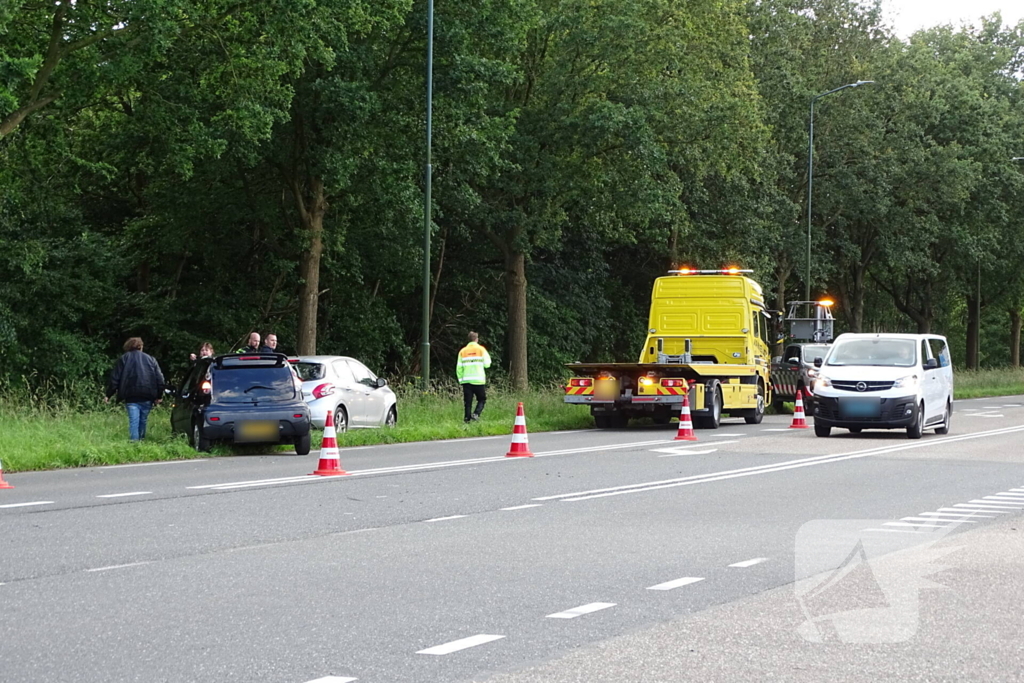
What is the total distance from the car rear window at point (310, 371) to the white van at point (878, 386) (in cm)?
818

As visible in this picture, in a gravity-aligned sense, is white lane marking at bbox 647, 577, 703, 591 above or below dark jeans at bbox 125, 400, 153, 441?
below

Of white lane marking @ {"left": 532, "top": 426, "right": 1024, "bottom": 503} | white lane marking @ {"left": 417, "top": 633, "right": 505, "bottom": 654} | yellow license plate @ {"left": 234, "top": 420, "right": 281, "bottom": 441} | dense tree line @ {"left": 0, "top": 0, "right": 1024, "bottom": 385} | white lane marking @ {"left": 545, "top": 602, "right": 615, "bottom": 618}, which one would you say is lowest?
white lane marking @ {"left": 417, "top": 633, "right": 505, "bottom": 654}

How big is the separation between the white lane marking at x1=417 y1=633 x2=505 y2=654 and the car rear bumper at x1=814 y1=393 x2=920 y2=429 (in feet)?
58.7

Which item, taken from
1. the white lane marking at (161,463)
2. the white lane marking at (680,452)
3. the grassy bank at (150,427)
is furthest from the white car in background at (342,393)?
the white lane marking at (680,452)

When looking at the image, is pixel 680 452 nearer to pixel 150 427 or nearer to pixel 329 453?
pixel 329 453

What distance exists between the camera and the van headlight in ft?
78.5

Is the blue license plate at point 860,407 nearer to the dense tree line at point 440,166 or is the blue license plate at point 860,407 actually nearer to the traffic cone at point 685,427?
the traffic cone at point 685,427

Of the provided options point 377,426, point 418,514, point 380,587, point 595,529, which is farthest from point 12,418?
point 380,587

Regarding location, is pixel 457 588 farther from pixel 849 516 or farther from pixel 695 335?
pixel 695 335

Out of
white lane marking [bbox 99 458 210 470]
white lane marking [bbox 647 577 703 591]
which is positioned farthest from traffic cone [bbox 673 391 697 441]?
white lane marking [bbox 647 577 703 591]

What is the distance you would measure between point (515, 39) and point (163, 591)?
28.1 meters

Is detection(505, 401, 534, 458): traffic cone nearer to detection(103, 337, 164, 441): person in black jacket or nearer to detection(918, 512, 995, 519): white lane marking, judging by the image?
detection(103, 337, 164, 441): person in black jacket
